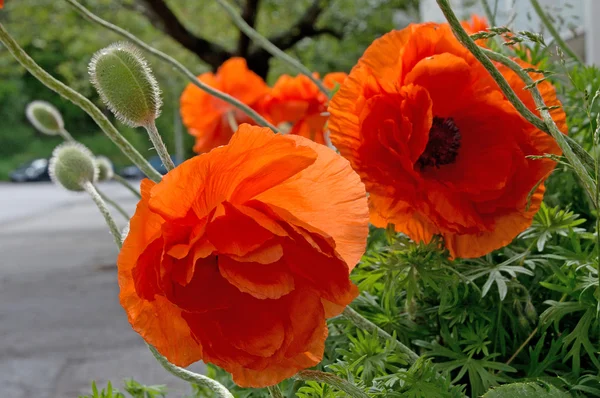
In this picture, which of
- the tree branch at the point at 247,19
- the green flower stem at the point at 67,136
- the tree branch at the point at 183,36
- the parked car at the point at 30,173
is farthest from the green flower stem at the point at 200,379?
the parked car at the point at 30,173

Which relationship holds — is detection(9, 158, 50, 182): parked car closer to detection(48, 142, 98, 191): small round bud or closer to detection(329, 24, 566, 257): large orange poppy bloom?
detection(48, 142, 98, 191): small round bud

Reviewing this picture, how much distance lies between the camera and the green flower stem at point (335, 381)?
33 cm

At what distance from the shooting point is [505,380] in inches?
18.1

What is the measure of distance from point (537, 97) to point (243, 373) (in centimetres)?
18

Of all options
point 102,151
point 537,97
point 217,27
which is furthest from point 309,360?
point 102,151

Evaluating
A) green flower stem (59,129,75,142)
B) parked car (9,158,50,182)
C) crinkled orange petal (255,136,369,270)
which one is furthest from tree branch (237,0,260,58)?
parked car (9,158,50,182)

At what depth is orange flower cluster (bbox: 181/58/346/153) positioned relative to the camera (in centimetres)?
100

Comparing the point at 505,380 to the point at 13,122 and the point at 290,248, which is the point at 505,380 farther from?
the point at 13,122

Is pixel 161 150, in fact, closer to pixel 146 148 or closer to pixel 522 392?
pixel 522 392

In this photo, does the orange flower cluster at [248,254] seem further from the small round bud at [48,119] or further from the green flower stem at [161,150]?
the small round bud at [48,119]

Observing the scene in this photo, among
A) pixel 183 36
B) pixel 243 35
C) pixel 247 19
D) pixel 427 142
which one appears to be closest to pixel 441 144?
pixel 427 142

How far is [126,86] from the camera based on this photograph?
41cm

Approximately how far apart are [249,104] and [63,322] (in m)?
3.12

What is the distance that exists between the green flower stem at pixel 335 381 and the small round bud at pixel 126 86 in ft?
0.51
